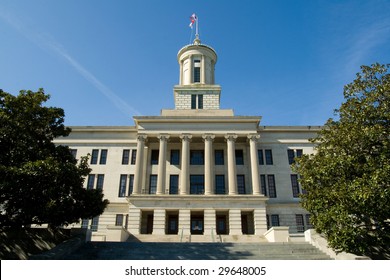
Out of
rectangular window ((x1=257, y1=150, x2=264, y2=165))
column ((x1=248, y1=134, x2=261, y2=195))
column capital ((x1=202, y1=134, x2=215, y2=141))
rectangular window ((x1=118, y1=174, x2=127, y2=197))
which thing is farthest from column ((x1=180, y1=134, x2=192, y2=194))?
rectangular window ((x1=257, y1=150, x2=264, y2=165))

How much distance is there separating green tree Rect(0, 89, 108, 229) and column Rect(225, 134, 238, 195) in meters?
17.6

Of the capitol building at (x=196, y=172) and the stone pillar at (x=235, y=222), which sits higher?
the capitol building at (x=196, y=172)

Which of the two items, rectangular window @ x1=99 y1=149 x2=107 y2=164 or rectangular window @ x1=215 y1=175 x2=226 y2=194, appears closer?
rectangular window @ x1=215 y1=175 x2=226 y2=194

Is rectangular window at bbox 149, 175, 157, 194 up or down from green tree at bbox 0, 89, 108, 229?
up

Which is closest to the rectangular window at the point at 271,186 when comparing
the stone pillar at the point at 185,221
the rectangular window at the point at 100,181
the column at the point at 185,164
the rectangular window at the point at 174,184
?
the column at the point at 185,164

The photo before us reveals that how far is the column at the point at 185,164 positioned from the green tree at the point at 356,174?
16.8m

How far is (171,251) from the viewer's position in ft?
60.6

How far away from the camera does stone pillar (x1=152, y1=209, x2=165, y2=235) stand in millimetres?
29750

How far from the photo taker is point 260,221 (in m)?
30.1

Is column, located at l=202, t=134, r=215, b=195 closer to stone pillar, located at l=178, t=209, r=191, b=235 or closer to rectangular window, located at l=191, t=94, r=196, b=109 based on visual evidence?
stone pillar, located at l=178, t=209, r=191, b=235

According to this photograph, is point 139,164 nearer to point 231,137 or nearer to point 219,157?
point 219,157

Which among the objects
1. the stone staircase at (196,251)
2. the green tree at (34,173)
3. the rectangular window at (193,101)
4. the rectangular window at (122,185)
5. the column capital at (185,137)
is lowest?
the stone staircase at (196,251)

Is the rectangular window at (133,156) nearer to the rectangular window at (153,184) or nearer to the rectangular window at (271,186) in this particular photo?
the rectangular window at (153,184)

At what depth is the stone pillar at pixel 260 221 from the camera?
29.9 metres
